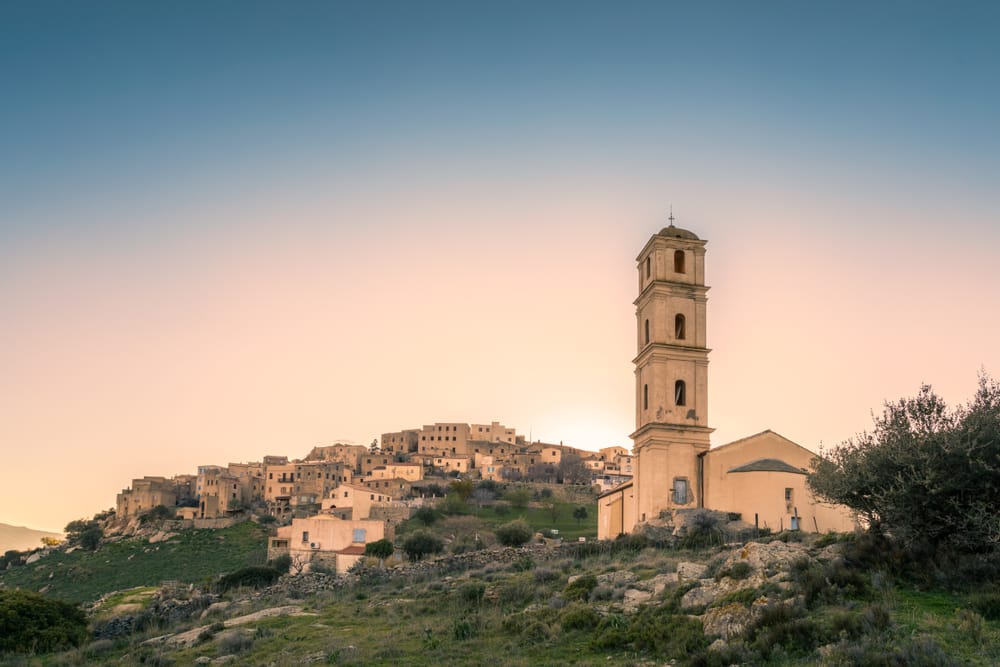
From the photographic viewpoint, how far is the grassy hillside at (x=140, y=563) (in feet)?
219

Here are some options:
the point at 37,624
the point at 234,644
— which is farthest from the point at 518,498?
the point at 234,644

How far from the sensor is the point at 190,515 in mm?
105188

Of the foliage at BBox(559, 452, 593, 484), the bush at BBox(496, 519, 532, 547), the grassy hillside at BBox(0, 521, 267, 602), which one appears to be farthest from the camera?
the foliage at BBox(559, 452, 593, 484)

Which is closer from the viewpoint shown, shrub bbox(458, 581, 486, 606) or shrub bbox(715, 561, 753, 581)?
shrub bbox(715, 561, 753, 581)

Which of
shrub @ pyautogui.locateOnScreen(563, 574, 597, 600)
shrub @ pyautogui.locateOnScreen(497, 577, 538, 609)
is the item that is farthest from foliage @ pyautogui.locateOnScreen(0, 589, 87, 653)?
shrub @ pyautogui.locateOnScreen(563, 574, 597, 600)

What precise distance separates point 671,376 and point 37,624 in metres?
24.2

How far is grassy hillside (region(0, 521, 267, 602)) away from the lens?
66.6 m

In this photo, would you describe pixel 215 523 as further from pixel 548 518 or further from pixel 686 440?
pixel 686 440

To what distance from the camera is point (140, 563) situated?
76812 millimetres

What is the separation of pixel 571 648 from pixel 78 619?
19.0m

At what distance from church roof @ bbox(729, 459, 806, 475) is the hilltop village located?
58.0 metres

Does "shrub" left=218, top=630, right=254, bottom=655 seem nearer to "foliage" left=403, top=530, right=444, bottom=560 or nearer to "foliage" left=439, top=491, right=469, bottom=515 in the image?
"foliage" left=403, top=530, right=444, bottom=560

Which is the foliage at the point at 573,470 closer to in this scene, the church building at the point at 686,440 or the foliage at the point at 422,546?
the foliage at the point at 422,546

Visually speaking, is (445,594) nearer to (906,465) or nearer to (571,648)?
(571,648)
